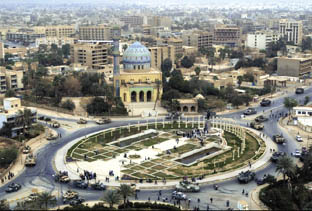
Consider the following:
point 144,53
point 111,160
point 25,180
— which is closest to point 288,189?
point 111,160

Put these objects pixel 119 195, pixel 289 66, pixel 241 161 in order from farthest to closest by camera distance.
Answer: pixel 289 66, pixel 241 161, pixel 119 195

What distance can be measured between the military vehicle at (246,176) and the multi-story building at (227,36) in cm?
12969

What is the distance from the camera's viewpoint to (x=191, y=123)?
73562 millimetres

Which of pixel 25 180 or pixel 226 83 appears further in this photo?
pixel 226 83

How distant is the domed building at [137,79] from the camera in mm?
86125

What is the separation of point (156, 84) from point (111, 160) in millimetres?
31914

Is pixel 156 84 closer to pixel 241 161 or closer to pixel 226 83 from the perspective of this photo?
pixel 226 83

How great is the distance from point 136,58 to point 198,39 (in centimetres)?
7609

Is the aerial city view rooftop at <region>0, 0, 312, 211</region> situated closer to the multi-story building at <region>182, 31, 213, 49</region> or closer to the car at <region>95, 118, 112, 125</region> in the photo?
the car at <region>95, 118, 112, 125</region>

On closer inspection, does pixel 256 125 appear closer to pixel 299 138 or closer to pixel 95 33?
pixel 299 138

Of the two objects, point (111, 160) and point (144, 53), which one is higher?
point (144, 53)

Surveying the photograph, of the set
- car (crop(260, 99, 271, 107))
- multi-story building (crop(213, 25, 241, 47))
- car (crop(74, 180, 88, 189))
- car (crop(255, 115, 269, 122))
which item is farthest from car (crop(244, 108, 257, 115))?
multi-story building (crop(213, 25, 241, 47))

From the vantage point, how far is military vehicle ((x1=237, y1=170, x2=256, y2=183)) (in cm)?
4900

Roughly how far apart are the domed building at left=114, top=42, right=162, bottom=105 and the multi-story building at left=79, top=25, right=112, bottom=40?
8689cm
